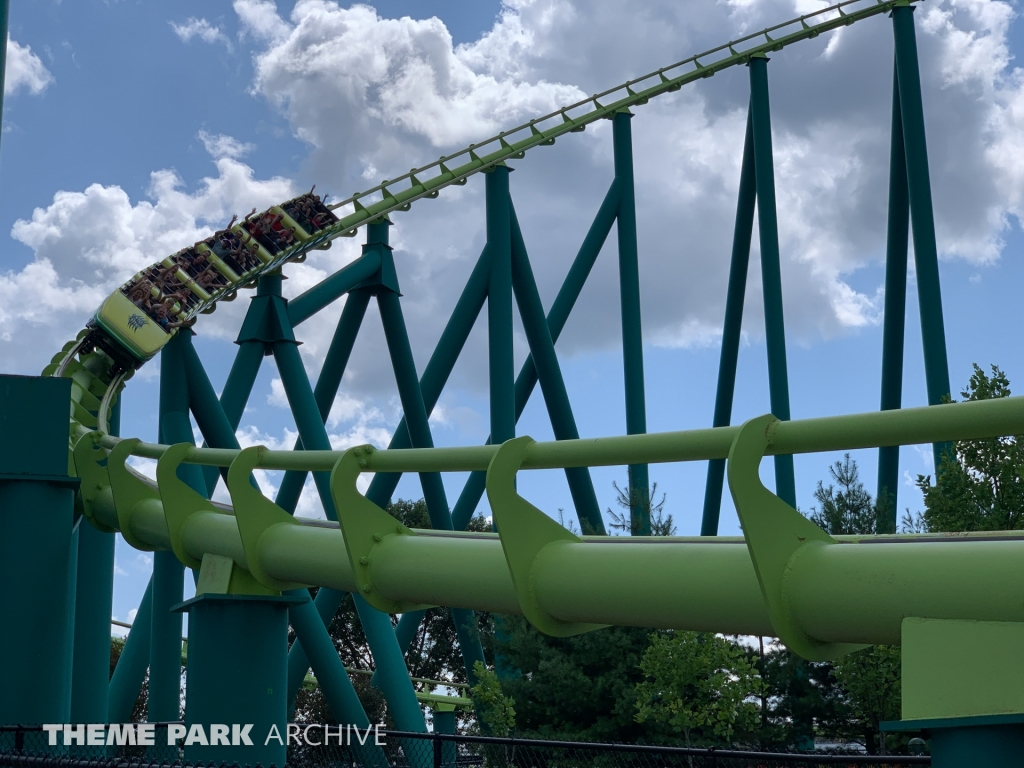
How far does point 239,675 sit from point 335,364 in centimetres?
698

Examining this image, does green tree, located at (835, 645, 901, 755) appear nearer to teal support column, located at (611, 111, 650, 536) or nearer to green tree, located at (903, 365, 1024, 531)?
green tree, located at (903, 365, 1024, 531)

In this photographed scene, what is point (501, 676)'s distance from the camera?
11.2 meters

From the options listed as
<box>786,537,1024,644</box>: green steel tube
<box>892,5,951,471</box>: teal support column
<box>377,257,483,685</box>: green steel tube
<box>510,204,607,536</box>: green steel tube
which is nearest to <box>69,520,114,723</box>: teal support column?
<box>377,257,483,685</box>: green steel tube

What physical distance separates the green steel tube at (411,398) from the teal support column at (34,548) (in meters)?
4.90

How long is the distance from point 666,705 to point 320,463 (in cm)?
644

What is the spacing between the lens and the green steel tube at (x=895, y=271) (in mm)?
11820

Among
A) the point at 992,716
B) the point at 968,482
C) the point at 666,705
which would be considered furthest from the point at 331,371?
the point at 992,716

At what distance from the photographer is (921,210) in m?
11.1

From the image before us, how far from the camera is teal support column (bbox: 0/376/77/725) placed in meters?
5.95

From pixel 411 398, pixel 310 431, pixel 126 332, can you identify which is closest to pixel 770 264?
pixel 411 398

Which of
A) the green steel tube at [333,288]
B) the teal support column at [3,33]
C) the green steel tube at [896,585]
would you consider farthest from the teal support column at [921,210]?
the green steel tube at [896,585]

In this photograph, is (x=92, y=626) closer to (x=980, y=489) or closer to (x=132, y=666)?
(x=132, y=666)

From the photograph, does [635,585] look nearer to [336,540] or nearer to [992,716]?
[992,716]

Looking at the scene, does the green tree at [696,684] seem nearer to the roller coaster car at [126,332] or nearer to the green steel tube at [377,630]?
the green steel tube at [377,630]
